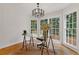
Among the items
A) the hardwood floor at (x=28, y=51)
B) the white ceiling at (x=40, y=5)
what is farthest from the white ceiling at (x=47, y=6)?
the hardwood floor at (x=28, y=51)

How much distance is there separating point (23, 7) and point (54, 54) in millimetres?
913

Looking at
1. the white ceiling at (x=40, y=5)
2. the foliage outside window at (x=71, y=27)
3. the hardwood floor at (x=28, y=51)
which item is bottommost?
the hardwood floor at (x=28, y=51)

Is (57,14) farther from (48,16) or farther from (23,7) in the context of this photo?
(23,7)

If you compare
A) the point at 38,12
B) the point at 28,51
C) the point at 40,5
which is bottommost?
the point at 28,51

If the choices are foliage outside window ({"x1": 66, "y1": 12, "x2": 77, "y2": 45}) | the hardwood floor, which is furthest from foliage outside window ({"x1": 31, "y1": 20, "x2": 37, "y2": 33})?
foliage outside window ({"x1": 66, "y1": 12, "x2": 77, "y2": 45})

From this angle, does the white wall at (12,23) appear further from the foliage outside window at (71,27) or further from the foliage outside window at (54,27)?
the foliage outside window at (71,27)

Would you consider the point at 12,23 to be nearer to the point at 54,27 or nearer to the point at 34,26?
the point at 34,26

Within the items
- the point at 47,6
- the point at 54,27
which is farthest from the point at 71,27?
the point at 47,6

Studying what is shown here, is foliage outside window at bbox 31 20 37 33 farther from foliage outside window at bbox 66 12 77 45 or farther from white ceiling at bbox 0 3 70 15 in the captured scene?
foliage outside window at bbox 66 12 77 45

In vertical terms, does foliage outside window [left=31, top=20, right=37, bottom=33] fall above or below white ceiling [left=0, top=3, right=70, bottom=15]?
below

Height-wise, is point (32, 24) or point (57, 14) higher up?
point (57, 14)

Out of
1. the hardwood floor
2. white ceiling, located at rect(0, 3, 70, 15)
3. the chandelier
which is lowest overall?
the hardwood floor
